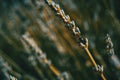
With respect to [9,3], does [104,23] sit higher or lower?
lower

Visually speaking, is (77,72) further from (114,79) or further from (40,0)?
(40,0)

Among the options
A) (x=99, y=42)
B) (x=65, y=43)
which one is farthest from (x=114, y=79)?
(x=65, y=43)

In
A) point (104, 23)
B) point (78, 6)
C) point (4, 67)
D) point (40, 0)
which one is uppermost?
point (78, 6)

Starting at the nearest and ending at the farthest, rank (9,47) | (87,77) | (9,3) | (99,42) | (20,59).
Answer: (87,77)
(99,42)
(20,59)
(9,47)
(9,3)

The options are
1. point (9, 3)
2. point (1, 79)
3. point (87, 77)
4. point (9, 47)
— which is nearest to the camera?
point (87, 77)

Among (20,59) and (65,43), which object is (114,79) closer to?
(65,43)

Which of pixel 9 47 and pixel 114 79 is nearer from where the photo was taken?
pixel 114 79

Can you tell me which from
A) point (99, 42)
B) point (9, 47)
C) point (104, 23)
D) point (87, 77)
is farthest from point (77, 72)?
point (9, 47)

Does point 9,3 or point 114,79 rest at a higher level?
point 9,3

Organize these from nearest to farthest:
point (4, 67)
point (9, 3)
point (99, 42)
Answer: point (4, 67) < point (99, 42) < point (9, 3)
